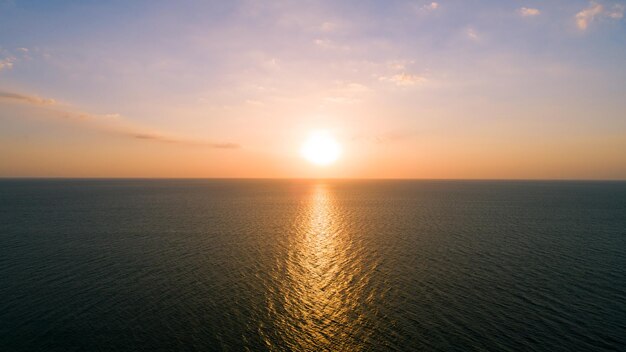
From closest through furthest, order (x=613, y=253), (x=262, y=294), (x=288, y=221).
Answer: (x=262, y=294) < (x=613, y=253) < (x=288, y=221)

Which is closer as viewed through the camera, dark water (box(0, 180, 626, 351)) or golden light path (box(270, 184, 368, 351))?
dark water (box(0, 180, 626, 351))

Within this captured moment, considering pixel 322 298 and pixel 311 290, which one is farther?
pixel 311 290

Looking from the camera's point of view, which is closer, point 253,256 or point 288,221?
point 253,256

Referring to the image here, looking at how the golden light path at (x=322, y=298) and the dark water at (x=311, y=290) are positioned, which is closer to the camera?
the dark water at (x=311, y=290)

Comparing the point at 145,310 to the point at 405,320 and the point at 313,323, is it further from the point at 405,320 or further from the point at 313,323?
the point at 405,320

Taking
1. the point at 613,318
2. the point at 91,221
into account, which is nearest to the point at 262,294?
the point at 613,318

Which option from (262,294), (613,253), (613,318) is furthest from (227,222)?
(613,253)

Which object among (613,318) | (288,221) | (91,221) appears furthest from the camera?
(288,221)

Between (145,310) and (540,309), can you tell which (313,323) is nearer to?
(145,310)
